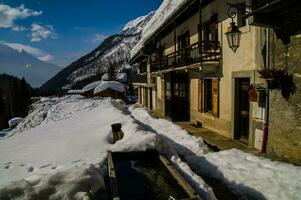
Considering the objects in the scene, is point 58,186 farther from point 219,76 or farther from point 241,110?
point 219,76

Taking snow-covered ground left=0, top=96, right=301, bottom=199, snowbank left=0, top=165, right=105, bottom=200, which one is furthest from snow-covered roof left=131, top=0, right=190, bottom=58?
snowbank left=0, top=165, right=105, bottom=200

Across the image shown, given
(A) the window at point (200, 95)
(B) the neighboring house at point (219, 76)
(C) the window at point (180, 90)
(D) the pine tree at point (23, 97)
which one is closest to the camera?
(B) the neighboring house at point (219, 76)

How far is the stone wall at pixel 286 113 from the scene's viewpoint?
6211 mm

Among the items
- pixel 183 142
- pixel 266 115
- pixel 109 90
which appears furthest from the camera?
pixel 109 90

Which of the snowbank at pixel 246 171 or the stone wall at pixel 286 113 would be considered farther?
the stone wall at pixel 286 113

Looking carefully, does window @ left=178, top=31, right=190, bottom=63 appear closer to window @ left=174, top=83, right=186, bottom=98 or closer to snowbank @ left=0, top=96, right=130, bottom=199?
window @ left=174, top=83, right=186, bottom=98

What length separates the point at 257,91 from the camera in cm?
756

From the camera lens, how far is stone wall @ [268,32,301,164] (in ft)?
20.4

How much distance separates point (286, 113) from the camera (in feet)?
21.6

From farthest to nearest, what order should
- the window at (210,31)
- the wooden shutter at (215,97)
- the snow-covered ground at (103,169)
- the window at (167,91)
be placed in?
the window at (167,91) → the window at (210,31) → the wooden shutter at (215,97) → the snow-covered ground at (103,169)

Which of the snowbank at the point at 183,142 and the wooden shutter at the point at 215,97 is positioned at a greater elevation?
the wooden shutter at the point at 215,97

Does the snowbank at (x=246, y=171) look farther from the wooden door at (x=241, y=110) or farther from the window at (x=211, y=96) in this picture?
the window at (x=211, y=96)

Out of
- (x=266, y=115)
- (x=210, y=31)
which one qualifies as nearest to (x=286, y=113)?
(x=266, y=115)

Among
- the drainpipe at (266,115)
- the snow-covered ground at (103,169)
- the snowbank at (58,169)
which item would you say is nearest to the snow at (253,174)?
the snow-covered ground at (103,169)
